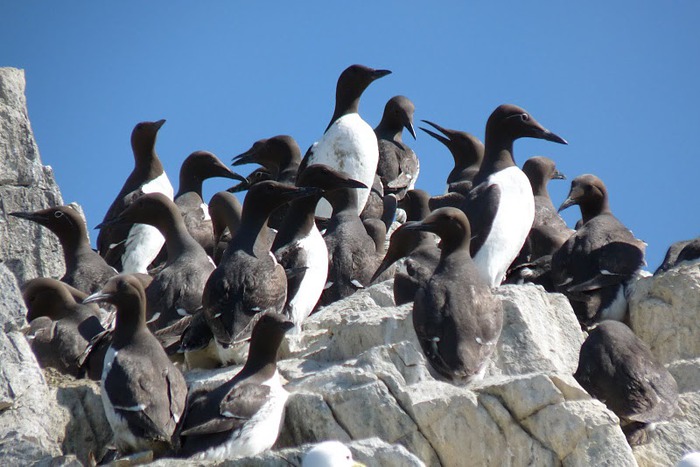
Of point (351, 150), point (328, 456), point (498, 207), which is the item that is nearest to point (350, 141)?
point (351, 150)

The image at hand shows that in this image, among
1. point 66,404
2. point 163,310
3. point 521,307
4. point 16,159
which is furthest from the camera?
point 16,159

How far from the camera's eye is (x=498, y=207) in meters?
14.1

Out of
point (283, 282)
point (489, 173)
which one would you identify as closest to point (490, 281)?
point (489, 173)

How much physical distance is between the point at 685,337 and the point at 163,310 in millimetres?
3995

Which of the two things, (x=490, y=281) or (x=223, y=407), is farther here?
(x=490, y=281)

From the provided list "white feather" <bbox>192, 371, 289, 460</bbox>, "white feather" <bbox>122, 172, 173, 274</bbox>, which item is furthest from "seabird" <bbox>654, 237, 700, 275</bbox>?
"white feather" <bbox>122, 172, 173, 274</bbox>

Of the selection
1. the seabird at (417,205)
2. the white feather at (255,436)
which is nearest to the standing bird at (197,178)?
the seabird at (417,205)

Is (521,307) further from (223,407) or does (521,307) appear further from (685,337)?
(223,407)

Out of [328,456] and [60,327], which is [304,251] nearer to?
[60,327]

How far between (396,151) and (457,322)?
8290mm

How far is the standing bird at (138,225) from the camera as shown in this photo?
16.2 m

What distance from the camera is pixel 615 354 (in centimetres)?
1121

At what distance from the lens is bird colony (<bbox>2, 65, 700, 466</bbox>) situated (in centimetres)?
1037

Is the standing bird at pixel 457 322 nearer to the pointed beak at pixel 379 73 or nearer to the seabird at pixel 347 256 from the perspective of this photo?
the seabird at pixel 347 256
